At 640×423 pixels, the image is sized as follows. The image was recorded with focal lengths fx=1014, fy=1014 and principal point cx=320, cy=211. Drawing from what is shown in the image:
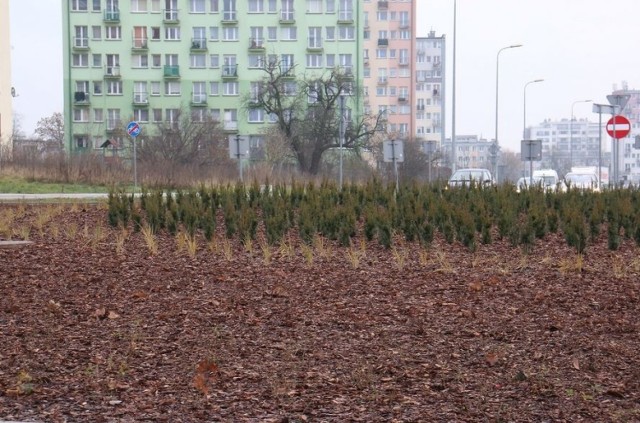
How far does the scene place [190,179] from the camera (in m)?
40.1

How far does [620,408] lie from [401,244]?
8.56 meters

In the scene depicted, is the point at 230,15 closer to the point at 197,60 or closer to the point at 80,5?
the point at 197,60

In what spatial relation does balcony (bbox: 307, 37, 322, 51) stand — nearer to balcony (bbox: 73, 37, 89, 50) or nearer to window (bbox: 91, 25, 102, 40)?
window (bbox: 91, 25, 102, 40)

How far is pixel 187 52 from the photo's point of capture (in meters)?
88.8

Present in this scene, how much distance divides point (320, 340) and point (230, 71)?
83.2m

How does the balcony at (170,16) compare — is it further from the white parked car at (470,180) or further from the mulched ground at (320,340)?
the mulched ground at (320,340)

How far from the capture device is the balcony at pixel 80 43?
285 feet

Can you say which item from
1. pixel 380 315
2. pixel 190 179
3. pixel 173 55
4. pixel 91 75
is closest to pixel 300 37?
pixel 173 55

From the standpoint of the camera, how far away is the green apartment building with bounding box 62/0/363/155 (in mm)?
87375

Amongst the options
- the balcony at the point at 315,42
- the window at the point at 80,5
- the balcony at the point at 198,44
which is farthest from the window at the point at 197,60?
the window at the point at 80,5

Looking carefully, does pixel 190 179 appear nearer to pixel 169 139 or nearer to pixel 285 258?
pixel 169 139

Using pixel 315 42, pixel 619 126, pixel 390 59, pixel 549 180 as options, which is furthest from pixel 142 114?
pixel 619 126

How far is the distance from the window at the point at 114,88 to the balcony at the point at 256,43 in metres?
11.9

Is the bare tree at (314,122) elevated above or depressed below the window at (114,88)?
below
